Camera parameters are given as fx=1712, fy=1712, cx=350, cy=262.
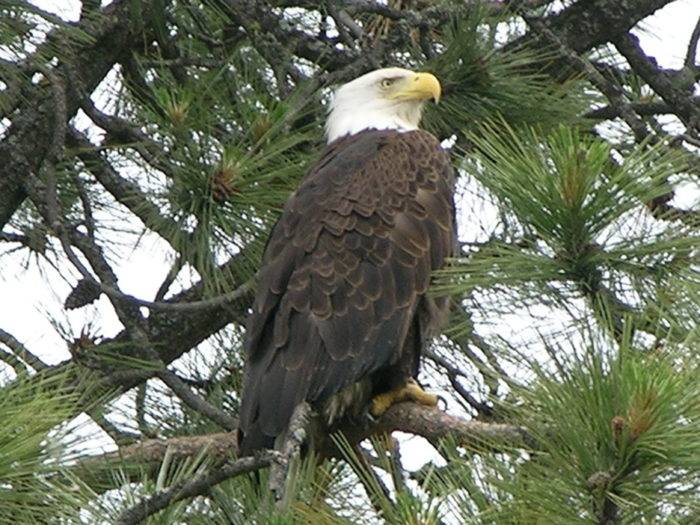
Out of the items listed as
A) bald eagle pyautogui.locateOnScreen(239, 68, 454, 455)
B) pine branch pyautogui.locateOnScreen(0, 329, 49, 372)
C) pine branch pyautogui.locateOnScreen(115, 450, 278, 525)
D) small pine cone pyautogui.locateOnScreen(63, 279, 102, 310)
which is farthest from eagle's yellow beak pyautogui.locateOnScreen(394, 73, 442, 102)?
pine branch pyautogui.locateOnScreen(115, 450, 278, 525)

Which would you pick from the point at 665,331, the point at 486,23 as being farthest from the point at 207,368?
the point at 665,331

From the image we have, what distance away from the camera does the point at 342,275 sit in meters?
3.95

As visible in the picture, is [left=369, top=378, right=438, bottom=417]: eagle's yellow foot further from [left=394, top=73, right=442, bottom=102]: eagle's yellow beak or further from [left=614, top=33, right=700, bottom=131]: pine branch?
[left=614, top=33, right=700, bottom=131]: pine branch

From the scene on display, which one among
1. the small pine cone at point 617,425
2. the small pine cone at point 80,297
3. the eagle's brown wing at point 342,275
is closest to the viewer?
the small pine cone at point 617,425

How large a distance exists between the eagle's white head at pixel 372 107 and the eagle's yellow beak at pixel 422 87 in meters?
0.16

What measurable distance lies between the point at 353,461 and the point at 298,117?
56.5 inches

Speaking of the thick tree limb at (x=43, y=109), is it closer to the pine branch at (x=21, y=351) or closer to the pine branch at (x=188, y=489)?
the pine branch at (x=21, y=351)

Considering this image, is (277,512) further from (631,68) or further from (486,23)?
(631,68)

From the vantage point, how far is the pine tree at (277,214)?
2373 millimetres

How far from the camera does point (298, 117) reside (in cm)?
421

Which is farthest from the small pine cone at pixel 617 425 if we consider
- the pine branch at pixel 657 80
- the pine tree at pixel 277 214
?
the pine branch at pixel 657 80

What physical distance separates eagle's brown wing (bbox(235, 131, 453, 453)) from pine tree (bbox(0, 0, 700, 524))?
0.09 metres

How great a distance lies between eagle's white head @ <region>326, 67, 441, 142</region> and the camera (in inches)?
A: 180

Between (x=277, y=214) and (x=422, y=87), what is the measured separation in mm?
524
